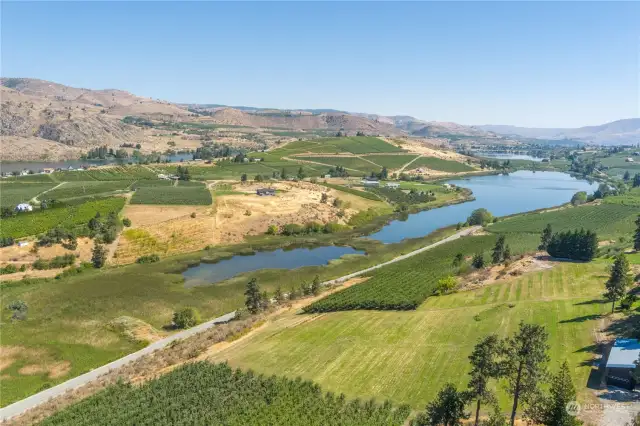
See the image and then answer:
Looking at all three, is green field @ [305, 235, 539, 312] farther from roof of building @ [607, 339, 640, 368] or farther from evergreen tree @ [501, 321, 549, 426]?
evergreen tree @ [501, 321, 549, 426]

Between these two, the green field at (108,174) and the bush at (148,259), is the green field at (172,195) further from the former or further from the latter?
the bush at (148,259)

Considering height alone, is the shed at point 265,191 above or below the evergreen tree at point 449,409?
above

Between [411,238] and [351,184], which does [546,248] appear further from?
[351,184]

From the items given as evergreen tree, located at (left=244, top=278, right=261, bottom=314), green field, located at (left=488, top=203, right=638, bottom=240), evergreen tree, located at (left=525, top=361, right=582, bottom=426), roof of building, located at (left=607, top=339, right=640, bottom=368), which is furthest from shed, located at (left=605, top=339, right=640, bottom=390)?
green field, located at (left=488, top=203, right=638, bottom=240)

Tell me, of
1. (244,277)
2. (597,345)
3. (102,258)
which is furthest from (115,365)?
(597,345)

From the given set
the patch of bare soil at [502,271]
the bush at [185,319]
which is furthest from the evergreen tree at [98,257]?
the patch of bare soil at [502,271]

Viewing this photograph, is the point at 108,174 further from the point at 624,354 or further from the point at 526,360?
the point at 624,354
